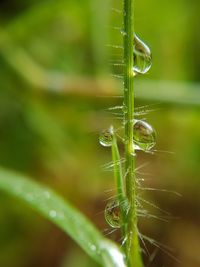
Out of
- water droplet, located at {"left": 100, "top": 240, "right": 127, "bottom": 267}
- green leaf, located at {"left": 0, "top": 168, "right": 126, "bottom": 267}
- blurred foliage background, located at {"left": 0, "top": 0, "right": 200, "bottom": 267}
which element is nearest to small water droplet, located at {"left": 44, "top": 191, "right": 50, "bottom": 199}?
green leaf, located at {"left": 0, "top": 168, "right": 126, "bottom": 267}

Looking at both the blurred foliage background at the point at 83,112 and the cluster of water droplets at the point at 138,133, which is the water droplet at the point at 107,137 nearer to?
the cluster of water droplets at the point at 138,133

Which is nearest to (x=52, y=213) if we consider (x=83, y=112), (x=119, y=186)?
(x=119, y=186)

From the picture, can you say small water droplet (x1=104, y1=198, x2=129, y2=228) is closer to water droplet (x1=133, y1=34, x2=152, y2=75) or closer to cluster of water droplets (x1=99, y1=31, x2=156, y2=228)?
cluster of water droplets (x1=99, y1=31, x2=156, y2=228)

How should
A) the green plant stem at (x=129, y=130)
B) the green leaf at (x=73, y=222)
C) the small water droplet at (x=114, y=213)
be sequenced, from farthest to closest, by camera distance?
the green leaf at (x=73, y=222), the small water droplet at (x=114, y=213), the green plant stem at (x=129, y=130)

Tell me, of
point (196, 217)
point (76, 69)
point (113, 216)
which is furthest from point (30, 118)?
point (113, 216)

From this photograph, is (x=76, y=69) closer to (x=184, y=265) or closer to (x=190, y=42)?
(x=190, y=42)

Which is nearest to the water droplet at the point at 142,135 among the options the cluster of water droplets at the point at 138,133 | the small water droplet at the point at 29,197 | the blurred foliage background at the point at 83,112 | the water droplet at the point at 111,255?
the cluster of water droplets at the point at 138,133

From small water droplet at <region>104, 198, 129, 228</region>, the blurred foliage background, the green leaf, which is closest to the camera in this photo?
small water droplet at <region>104, 198, 129, 228</region>
